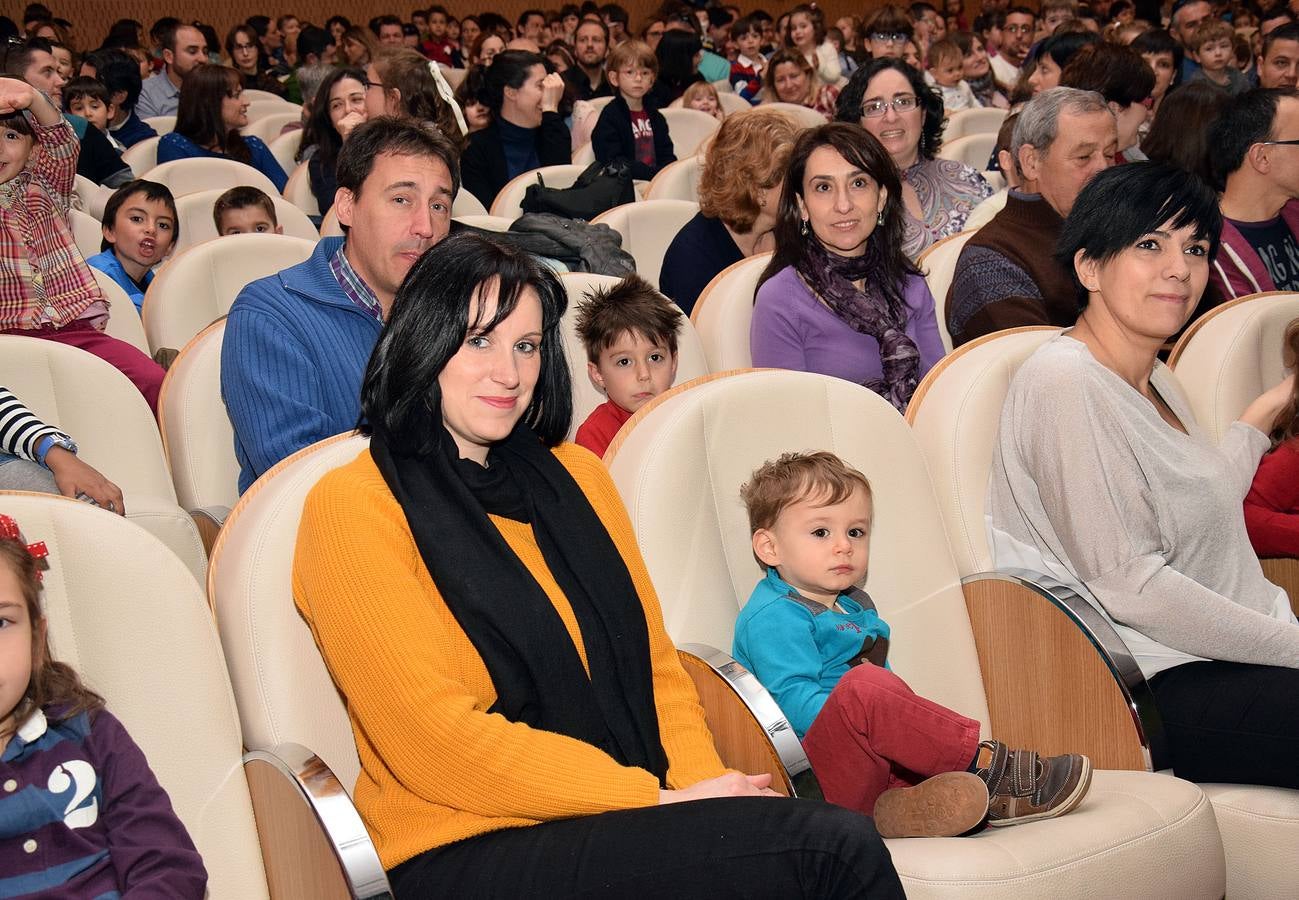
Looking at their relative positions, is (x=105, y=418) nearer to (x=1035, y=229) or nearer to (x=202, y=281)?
(x=202, y=281)

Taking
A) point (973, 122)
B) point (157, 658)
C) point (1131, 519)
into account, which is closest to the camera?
point (157, 658)

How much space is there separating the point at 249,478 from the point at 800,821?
1370mm

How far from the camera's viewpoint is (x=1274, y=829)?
6.13ft

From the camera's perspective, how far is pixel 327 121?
15.6 feet

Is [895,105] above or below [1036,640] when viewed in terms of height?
above

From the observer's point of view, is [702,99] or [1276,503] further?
[702,99]

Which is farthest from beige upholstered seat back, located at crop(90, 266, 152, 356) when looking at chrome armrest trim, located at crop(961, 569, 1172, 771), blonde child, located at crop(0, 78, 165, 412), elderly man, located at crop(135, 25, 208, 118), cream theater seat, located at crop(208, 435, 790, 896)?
elderly man, located at crop(135, 25, 208, 118)

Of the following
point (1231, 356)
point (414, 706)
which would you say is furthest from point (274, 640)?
point (1231, 356)

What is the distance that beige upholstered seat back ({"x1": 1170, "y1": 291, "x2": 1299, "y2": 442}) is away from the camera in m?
2.58

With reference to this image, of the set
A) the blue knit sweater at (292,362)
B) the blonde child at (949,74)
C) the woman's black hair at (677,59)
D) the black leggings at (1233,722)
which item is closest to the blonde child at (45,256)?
the blue knit sweater at (292,362)

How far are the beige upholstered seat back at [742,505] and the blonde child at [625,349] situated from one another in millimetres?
585

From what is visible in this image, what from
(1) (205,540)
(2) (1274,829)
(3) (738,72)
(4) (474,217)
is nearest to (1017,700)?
(2) (1274,829)

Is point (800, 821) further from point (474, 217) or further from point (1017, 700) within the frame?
point (474, 217)

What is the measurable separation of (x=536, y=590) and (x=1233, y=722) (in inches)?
42.1
